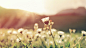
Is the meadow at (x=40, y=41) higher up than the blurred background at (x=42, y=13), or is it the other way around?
the blurred background at (x=42, y=13)

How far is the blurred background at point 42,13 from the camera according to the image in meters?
0.75

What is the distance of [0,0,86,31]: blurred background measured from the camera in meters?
0.75

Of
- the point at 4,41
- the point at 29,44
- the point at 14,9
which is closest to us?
the point at 29,44

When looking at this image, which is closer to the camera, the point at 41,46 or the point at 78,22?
the point at 41,46

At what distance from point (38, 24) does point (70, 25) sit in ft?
0.95

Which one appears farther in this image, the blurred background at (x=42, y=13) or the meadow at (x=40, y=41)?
the blurred background at (x=42, y=13)

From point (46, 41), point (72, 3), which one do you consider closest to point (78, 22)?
point (72, 3)

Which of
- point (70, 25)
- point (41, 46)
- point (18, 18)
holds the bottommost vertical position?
point (41, 46)

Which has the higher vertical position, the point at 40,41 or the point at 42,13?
the point at 42,13

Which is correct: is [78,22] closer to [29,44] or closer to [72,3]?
[72,3]

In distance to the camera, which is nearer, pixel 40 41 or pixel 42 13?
pixel 40 41

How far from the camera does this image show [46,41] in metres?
0.62

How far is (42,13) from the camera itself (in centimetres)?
76

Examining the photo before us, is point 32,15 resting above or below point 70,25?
above
